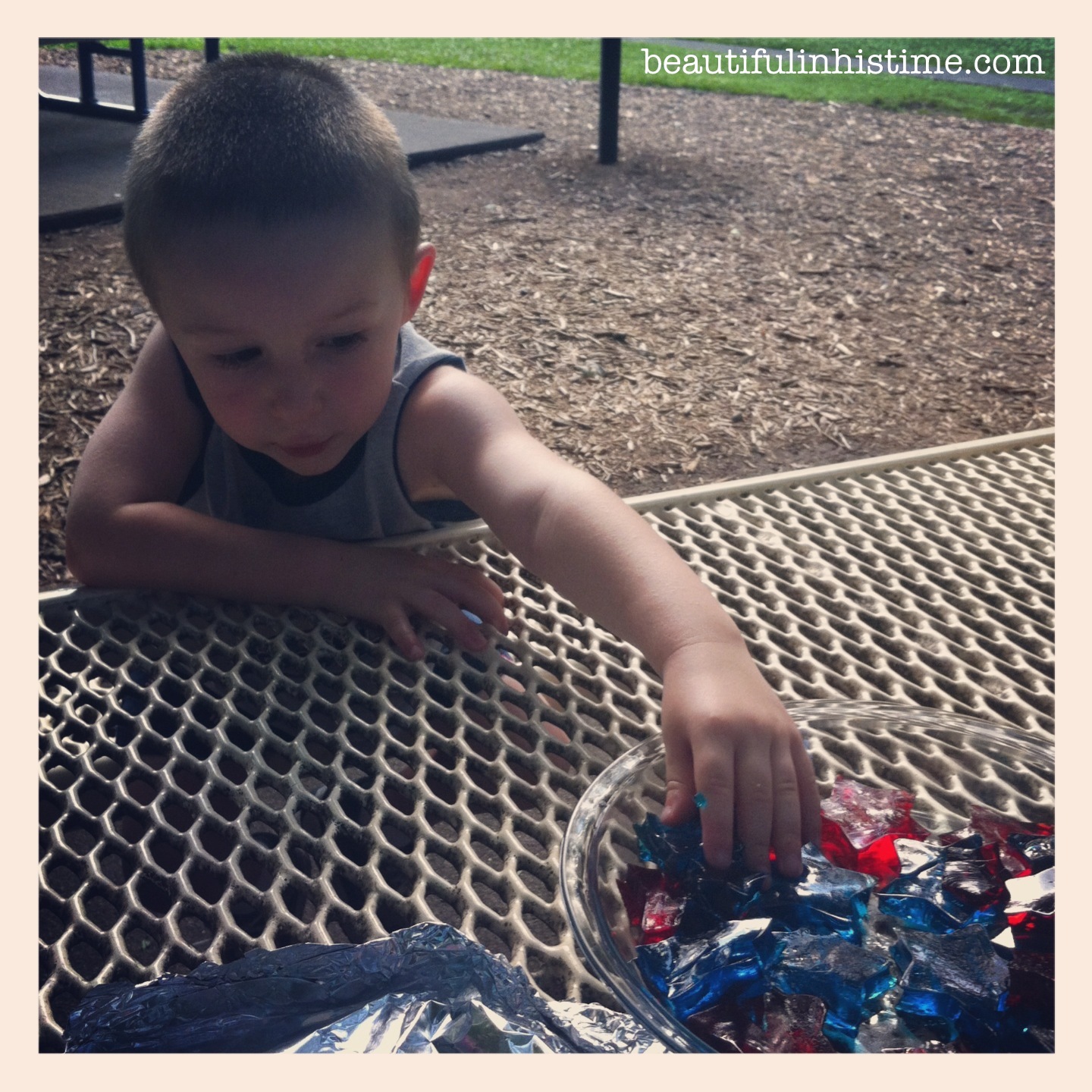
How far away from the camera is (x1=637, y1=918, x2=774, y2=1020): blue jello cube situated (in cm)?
76

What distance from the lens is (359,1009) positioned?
0.78 meters

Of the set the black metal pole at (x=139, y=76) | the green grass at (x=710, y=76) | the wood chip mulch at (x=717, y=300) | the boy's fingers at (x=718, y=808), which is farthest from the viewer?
the green grass at (x=710, y=76)

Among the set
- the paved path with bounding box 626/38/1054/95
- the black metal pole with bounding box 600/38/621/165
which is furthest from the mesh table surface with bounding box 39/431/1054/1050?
the black metal pole with bounding box 600/38/621/165

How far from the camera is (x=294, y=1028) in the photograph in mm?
768

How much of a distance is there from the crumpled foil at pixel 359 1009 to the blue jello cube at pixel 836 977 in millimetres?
108

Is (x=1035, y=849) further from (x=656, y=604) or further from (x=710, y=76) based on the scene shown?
(x=710, y=76)

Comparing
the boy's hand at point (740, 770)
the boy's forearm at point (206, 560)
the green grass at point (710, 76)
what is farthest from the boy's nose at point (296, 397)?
the green grass at point (710, 76)

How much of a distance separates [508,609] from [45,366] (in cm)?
248

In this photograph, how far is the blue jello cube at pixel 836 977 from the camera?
0.76 m

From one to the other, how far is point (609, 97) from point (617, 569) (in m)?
4.47

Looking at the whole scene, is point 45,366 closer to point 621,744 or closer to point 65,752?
point 65,752

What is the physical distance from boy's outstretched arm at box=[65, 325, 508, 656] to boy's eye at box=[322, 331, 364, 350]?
233mm

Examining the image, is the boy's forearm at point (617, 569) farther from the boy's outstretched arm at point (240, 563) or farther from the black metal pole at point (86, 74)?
the black metal pole at point (86, 74)

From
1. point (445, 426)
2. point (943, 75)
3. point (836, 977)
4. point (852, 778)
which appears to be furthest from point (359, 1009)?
point (943, 75)
